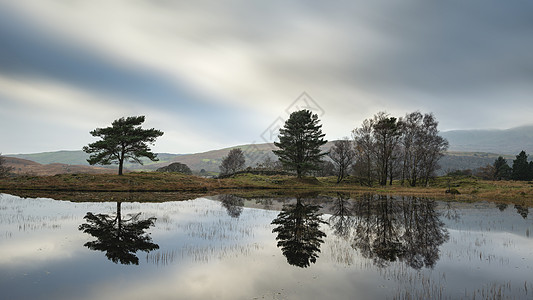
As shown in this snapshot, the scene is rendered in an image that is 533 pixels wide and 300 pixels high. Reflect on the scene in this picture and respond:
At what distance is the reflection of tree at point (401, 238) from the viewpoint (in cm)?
1242

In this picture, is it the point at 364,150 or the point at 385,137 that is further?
the point at 364,150

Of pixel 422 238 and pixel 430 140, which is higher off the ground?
pixel 430 140

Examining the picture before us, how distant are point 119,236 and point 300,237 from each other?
A: 10792 millimetres

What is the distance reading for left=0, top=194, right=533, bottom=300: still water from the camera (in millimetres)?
8734

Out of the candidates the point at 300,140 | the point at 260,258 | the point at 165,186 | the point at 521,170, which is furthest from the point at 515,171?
the point at 260,258

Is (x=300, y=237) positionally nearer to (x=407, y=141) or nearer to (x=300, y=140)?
(x=300, y=140)

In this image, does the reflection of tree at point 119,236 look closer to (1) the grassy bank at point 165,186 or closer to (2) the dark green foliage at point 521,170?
(1) the grassy bank at point 165,186

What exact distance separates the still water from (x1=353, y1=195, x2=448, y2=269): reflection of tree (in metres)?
0.07

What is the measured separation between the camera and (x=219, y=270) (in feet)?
34.6

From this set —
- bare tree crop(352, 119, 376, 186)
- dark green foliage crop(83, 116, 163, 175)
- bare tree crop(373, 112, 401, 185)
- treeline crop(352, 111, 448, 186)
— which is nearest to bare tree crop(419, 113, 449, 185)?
treeline crop(352, 111, 448, 186)

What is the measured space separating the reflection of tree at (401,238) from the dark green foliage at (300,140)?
140 ft

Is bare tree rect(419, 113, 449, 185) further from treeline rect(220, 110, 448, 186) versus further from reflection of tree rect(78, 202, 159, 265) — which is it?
reflection of tree rect(78, 202, 159, 265)

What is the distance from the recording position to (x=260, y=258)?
12406mm

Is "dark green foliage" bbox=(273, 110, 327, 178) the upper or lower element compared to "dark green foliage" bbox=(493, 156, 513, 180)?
upper
